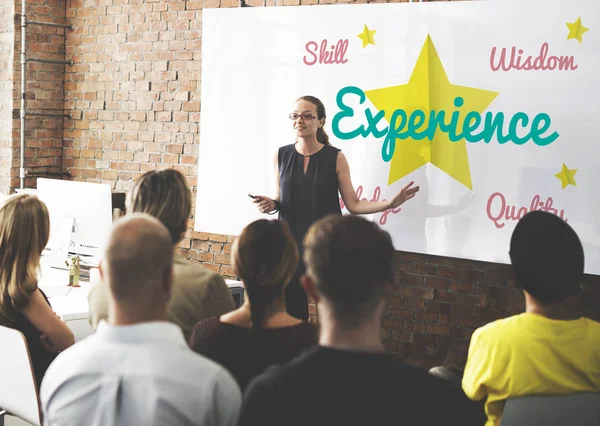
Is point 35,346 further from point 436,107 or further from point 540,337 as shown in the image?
point 436,107

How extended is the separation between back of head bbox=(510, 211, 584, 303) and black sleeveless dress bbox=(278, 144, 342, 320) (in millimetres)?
1976

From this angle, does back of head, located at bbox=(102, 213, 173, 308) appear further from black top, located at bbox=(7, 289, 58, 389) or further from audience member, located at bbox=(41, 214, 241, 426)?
black top, located at bbox=(7, 289, 58, 389)

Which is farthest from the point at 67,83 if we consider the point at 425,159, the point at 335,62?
the point at 425,159

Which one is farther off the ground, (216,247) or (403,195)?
(403,195)

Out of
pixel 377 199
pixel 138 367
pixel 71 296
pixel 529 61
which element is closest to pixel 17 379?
pixel 71 296

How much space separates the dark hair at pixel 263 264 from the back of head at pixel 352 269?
562mm

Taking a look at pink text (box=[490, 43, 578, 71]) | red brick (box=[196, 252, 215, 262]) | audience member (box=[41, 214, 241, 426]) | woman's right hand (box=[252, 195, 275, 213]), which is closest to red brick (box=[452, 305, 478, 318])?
woman's right hand (box=[252, 195, 275, 213])

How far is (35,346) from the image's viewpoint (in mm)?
2723

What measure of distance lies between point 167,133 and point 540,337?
4014 millimetres

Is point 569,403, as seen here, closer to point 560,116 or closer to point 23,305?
point 23,305

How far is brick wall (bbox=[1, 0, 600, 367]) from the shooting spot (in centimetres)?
428

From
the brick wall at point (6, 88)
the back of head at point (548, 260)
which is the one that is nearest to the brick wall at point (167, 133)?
the brick wall at point (6, 88)

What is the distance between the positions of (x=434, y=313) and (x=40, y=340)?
2346mm

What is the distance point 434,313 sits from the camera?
438cm
